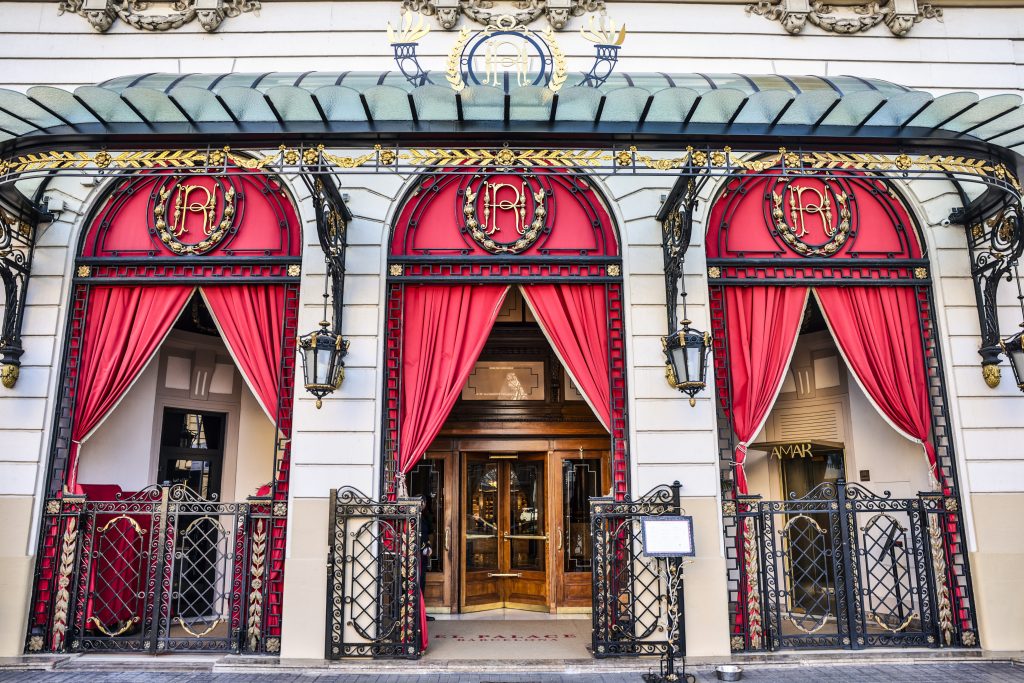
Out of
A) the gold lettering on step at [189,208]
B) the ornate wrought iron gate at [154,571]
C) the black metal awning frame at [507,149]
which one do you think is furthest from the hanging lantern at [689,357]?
the gold lettering on step at [189,208]

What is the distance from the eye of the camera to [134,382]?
7.78m

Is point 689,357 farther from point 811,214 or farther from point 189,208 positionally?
point 189,208

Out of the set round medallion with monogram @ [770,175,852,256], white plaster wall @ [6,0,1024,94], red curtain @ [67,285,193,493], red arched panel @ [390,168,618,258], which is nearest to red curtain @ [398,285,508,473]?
red arched panel @ [390,168,618,258]

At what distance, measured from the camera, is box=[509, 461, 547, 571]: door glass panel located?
9.76m

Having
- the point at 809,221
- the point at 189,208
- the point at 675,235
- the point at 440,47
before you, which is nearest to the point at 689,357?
the point at 675,235

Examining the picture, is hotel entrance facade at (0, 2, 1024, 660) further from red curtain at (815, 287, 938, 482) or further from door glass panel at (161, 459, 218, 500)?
door glass panel at (161, 459, 218, 500)

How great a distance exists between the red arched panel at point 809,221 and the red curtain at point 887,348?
49 cm

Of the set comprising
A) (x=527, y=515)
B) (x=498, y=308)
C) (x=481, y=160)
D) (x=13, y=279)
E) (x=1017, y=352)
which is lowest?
(x=527, y=515)

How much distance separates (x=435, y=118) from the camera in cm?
648

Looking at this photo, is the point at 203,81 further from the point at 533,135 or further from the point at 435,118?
the point at 533,135

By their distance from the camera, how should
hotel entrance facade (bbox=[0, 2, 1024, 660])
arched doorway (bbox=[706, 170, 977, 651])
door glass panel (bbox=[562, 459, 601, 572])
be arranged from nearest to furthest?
hotel entrance facade (bbox=[0, 2, 1024, 660])
arched doorway (bbox=[706, 170, 977, 651])
door glass panel (bbox=[562, 459, 601, 572])

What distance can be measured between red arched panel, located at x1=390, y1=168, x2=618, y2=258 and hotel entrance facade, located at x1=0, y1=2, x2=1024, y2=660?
35 mm

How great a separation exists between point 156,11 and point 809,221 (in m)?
8.16

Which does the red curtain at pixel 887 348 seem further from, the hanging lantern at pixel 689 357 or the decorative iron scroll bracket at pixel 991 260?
the hanging lantern at pixel 689 357
